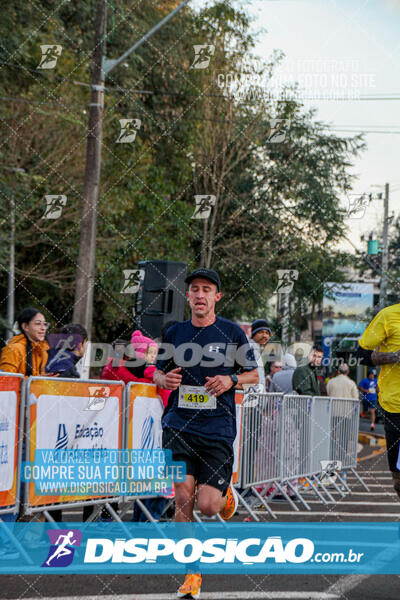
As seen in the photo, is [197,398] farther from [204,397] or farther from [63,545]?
[63,545]

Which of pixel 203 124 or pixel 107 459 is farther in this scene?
pixel 203 124

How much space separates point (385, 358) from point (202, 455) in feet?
5.73

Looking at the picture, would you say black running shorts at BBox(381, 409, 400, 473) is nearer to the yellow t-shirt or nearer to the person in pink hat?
the yellow t-shirt

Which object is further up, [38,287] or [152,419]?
[38,287]

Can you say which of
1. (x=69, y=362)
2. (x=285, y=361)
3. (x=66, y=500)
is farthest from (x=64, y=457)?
(x=285, y=361)

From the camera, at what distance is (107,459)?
732 cm

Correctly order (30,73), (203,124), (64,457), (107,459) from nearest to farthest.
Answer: (64,457) → (107,459) → (30,73) → (203,124)

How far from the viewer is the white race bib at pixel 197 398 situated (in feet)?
18.6

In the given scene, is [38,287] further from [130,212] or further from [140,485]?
[140,485]

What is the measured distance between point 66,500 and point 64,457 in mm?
320

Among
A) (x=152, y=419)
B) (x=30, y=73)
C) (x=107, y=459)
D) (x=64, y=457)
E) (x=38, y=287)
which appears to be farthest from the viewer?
(x=38, y=287)

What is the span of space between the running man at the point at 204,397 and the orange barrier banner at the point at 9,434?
3.38 ft

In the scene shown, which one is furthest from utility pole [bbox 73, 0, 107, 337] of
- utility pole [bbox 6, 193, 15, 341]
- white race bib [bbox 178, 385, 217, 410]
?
white race bib [bbox 178, 385, 217, 410]

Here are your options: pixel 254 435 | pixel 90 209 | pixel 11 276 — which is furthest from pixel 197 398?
pixel 11 276
